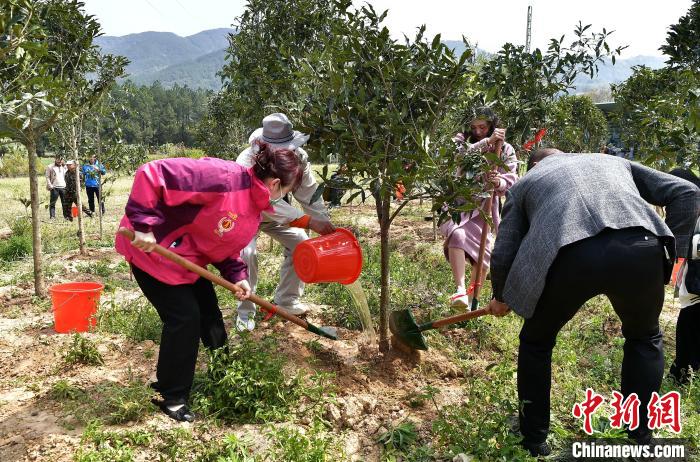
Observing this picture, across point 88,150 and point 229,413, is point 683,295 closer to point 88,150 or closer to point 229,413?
point 229,413

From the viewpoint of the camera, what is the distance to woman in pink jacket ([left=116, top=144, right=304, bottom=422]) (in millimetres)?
2877

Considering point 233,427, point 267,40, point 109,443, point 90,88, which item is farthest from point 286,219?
point 90,88

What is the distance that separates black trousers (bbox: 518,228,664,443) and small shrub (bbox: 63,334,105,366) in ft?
9.15

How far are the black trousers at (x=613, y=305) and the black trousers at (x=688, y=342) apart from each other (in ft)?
3.96

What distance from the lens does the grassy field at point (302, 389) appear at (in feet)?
9.04

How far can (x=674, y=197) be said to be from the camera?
2557mm

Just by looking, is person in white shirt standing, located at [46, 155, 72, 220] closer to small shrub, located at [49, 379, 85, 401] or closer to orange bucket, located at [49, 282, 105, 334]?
orange bucket, located at [49, 282, 105, 334]

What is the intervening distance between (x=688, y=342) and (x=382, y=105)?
2563mm

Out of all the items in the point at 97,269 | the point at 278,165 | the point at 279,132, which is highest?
the point at 279,132

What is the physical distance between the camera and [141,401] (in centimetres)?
301

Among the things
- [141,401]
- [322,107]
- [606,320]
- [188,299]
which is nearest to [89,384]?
[141,401]

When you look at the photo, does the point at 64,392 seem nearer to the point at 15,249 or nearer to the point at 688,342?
the point at 688,342

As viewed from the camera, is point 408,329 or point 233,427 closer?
point 233,427

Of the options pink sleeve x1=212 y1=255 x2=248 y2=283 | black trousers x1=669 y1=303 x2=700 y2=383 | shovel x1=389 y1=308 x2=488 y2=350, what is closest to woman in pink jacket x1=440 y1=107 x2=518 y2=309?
shovel x1=389 y1=308 x2=488 y2=350
